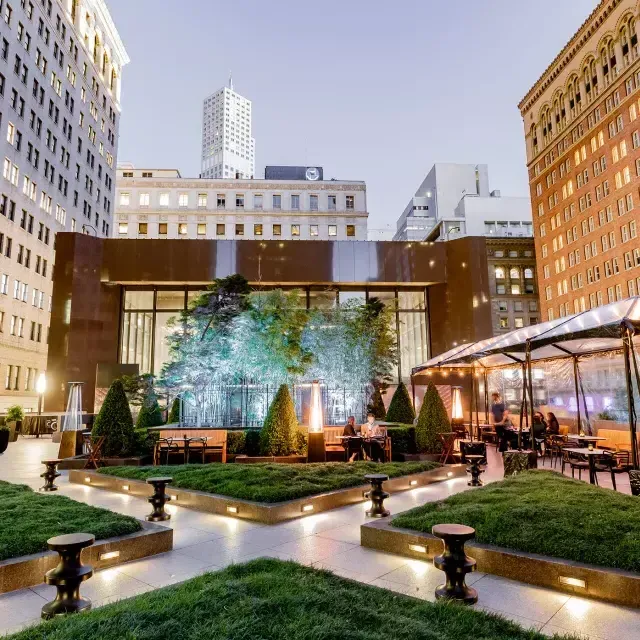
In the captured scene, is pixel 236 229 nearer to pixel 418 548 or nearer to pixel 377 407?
pixel 377 407

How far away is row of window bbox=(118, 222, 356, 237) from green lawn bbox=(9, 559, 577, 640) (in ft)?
207

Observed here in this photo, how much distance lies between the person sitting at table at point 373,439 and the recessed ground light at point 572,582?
886 centimetres

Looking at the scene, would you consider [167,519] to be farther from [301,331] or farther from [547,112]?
[547,112]

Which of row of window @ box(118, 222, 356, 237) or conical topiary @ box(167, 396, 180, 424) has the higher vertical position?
row of window @ box(118, 222, 356, 237)

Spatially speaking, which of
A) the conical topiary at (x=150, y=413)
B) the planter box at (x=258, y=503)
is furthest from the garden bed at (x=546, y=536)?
the conical topiary at (x=150, y=413)

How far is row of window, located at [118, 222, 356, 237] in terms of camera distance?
65.1 metres

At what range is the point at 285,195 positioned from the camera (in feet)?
221

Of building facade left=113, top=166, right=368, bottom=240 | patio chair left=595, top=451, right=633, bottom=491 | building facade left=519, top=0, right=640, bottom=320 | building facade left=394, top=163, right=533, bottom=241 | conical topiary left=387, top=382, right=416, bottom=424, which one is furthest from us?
building facade left=394, top=163, right=533, bottom=241

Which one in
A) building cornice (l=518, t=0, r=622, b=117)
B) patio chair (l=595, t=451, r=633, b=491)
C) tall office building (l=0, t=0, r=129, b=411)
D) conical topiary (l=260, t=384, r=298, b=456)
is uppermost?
building cornice (l=518, t=0, r=622, b=117)

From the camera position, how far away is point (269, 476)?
976 cm

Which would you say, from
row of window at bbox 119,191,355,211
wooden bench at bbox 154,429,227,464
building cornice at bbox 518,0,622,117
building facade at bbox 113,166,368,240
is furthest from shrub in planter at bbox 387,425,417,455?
building cornice at bbox 518,0,622,117

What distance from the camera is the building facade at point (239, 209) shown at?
6525cm

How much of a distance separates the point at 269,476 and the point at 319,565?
413 cm

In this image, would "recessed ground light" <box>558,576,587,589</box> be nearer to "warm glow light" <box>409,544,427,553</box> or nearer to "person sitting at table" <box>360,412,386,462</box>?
"warm glow light" <box>409,544,427,553</box>
